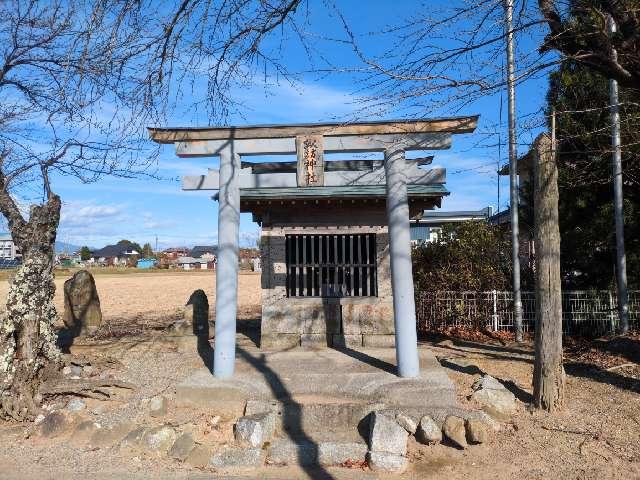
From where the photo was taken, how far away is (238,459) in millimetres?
5695

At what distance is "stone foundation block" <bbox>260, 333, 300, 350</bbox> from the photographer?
33.6 ft

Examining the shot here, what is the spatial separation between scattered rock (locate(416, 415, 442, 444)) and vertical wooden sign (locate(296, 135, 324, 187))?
145 inches

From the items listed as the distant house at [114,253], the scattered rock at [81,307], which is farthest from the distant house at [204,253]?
the scattered rock at [81,307]

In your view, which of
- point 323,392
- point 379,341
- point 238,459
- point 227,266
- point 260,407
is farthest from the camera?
point 379,341

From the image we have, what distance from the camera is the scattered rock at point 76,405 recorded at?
6.91 meters

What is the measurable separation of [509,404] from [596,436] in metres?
1.05

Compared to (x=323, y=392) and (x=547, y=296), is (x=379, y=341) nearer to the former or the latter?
(x=323, y=392)

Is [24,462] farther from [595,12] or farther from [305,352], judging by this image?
[595,12]

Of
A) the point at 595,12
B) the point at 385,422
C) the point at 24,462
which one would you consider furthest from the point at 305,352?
the point at 595,12

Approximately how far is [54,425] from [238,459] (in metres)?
2.45

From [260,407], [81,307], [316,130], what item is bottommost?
[260,407]

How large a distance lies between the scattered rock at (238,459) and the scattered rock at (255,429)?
15 centimetres

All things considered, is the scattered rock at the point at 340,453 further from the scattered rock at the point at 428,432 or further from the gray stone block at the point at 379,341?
the gray stone block at the point at 379,341

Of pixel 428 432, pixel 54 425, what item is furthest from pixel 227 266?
pixel 428 432
